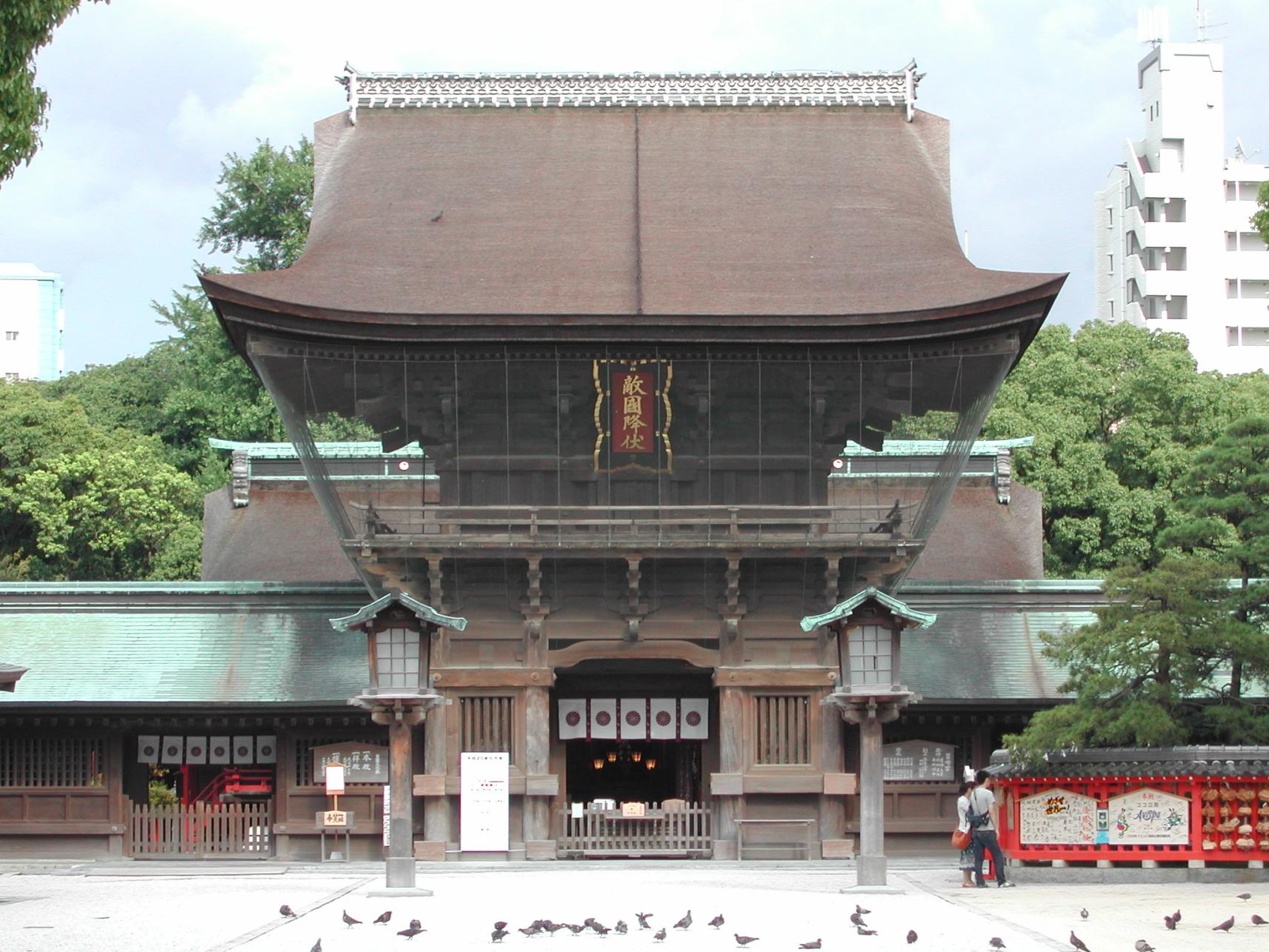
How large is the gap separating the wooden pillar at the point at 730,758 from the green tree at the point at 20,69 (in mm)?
14889

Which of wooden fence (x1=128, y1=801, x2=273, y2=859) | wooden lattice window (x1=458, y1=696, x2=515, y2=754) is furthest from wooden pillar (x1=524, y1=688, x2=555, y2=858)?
wooden fence (x1=128, y1=801, x2=273, y2=859)

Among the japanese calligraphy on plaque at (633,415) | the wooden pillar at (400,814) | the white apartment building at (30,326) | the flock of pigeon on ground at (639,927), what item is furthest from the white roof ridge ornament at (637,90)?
the white apartment building at (30,326)

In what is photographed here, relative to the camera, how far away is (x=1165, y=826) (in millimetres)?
21984

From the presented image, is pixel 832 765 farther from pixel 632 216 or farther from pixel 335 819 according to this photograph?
pixel 632 216

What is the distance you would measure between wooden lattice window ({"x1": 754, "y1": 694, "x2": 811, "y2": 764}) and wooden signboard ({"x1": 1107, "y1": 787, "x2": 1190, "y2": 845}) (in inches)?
233

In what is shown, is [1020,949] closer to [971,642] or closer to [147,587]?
[971,642]

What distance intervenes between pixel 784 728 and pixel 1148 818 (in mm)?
6503

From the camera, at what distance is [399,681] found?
21.4 metres

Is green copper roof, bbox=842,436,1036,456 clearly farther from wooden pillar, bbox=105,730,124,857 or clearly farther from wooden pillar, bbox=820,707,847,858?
wooden pillar, bbox=105,730,124,857

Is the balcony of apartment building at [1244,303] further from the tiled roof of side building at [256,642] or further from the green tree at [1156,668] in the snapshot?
the green tree at [1156,668]

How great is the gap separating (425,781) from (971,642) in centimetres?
910

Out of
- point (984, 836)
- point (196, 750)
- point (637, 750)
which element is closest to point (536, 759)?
point (196, 750)

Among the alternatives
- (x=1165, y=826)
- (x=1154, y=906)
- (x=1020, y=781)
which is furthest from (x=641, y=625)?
(x=1154, y=906)

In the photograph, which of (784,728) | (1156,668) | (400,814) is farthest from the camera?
(784,728)
